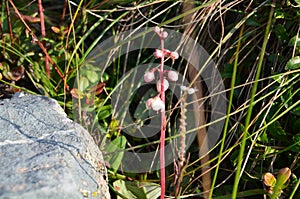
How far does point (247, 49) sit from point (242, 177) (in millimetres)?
444

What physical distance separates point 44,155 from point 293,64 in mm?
757

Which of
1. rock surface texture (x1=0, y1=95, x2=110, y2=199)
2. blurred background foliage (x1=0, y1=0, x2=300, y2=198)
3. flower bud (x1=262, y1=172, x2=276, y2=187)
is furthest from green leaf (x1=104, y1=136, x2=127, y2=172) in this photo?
flower bud (x1=262, y1=172, x2=276, y2=187)

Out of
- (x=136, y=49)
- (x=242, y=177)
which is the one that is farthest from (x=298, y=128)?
(x=136, y=49)

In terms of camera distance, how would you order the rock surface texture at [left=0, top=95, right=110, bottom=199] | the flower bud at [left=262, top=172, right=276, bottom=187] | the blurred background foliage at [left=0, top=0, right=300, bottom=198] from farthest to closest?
1. the blurred background foliage at [left=0, top=0, right=300, bottom=198]
2. the flower bud at [left=262, top=172, right=276, bottom=187]
3. the rock surface texture at [left=0, top=95, right=110, bottom=199]

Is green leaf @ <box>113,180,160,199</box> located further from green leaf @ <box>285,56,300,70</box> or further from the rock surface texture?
green leaf @ <box>285,56,300,70</box>

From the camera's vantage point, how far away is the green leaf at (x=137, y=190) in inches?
56.9

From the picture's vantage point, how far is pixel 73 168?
3.72ft

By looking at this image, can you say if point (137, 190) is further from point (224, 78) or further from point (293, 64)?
point (293, 64)

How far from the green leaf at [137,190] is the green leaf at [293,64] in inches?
20.0

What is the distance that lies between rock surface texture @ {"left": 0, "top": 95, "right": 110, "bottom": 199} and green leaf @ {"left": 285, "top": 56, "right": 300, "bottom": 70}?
59 cm

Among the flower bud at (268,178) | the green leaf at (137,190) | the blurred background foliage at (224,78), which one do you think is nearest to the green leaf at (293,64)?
the blurred background foliage at (224,78)

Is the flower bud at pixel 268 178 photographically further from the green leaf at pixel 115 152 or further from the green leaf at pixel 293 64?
the green leaf at pixel 115 152

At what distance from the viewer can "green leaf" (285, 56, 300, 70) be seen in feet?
4.80

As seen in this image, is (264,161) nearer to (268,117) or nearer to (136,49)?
(268,117)
